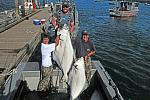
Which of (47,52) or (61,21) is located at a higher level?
(47,52)

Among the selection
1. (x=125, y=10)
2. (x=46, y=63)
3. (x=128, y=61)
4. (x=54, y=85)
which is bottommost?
(x=128, y=61)

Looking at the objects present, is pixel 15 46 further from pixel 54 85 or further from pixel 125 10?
pixel 125 10

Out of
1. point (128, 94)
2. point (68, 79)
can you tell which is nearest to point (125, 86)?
Answer: point (128, 94)

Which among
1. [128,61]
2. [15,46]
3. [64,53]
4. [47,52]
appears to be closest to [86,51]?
[64,53]

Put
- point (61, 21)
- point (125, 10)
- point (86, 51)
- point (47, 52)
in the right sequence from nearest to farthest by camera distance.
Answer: point (47, 52) → point (86, 51) → point (61, 21) → point (125, 10)

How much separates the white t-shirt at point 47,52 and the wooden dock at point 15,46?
3529 mm

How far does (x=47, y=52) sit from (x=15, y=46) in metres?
8.41

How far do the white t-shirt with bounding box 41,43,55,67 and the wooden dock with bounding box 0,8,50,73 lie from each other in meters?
3.53

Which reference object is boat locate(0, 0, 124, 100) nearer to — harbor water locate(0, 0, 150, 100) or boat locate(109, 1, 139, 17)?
harbor water locate(0, 0, 150, 100)

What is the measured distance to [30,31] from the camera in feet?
74.0

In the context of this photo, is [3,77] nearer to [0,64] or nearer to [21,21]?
[0,64]

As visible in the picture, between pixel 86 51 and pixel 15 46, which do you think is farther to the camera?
pixel 15 46

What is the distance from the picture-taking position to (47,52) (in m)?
8.68

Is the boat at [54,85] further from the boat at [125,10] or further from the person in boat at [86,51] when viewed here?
the boat at [125,10]
